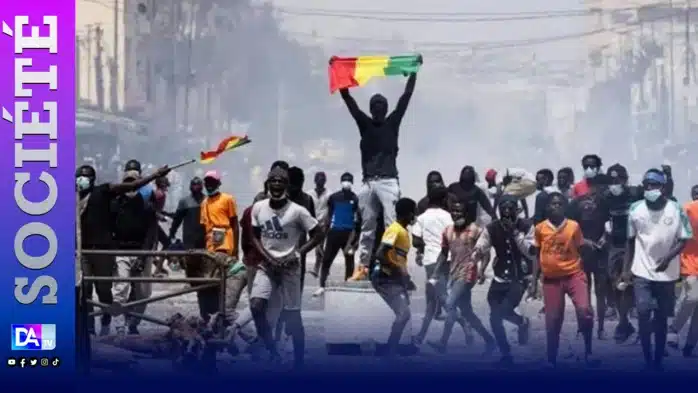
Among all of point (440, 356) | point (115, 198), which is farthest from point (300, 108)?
point (440, 356)

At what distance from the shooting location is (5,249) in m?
10.1

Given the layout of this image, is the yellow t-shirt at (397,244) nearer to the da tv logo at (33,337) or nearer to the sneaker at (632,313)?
the sneaker at (632,313)

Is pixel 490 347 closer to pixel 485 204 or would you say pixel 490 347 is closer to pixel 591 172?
pixel 485 204

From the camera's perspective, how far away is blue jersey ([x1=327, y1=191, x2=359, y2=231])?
1582cm

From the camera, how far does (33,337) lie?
10141 millimetres

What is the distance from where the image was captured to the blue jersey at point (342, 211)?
15820mm

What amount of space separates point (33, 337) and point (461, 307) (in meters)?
3.80

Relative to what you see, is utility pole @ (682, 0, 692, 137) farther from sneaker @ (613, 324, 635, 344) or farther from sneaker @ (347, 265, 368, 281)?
sneaker @ (347, 265, 368, 281)

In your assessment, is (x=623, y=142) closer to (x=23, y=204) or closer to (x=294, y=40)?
(x=294, y=40)

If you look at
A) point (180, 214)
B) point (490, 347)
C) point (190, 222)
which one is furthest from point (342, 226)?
point (490, 347)

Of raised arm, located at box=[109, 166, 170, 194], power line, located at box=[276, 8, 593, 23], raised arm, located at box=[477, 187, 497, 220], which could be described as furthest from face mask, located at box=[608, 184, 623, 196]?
raised arm, located at box=[109, 166, 170, 194]

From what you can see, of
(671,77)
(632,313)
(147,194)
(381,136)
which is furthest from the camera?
(671,77)

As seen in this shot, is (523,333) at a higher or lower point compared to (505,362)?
higher

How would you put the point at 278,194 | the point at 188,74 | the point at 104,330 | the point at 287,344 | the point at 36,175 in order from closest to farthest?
the point at 36,175
the point at 278,194
the point at 104,330
the point at 287,344
the point at 188,74
